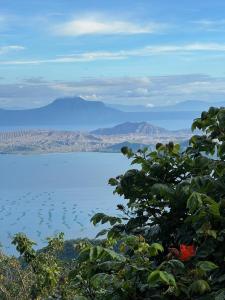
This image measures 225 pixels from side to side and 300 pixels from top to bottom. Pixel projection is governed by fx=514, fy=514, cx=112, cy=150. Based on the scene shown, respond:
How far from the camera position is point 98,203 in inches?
4114

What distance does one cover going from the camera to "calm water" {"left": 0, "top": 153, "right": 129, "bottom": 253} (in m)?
83.4

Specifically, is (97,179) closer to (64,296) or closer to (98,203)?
(98,203)

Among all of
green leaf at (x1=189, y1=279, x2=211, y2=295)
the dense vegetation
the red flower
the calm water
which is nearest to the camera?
green leaf at (x1=189, y1=279, x2=211, y2=295)

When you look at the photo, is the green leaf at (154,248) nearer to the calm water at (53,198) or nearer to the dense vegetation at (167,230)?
the dense vegetation at (167,230)

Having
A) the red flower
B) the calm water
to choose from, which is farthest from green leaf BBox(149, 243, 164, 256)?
the calm water

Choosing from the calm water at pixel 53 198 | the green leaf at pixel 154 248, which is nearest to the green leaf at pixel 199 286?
the green leaf at pixel 154 248

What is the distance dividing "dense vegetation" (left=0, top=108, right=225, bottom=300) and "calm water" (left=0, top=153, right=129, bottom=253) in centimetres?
4762

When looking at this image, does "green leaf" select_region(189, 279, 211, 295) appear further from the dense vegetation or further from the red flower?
the red flower

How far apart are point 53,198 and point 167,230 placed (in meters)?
115

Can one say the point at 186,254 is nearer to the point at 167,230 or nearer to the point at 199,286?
the point at 199,286

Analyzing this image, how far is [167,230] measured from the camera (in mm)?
3512

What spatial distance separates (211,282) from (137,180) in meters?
1.30

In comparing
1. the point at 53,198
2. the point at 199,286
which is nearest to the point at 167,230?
the point at 199,286

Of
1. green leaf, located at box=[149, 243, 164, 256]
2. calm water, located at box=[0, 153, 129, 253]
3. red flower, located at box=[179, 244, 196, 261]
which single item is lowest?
calm water, located at box=[0, 153, 129, 253]
